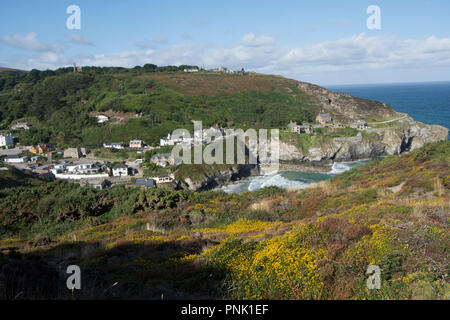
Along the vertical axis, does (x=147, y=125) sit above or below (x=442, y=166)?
above

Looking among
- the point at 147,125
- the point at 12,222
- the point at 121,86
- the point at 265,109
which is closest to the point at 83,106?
the point at 121,86

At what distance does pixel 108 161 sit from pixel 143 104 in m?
26.7

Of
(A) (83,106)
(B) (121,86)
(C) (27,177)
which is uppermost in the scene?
(B) (121,86)

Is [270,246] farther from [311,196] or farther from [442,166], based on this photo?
[442,166]

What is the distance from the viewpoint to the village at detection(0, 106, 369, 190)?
39.7m

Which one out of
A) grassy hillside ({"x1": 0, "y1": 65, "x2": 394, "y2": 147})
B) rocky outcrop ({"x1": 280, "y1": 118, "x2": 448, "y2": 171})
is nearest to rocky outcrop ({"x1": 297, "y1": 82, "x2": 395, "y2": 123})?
grassy hillside ({"x1": 0, "y1": 65, "x2": 394, "y2": 147})

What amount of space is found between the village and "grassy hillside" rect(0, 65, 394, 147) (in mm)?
3563

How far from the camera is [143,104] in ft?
235

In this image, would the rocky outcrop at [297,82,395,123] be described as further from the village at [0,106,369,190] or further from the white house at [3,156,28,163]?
the white house at [3,156,28,163]

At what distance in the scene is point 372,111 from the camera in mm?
78250

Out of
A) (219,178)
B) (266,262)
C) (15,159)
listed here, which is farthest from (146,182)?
(266,262)

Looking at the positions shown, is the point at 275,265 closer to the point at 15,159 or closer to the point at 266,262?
the point at 266,262

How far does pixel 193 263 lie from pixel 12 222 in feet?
44.1

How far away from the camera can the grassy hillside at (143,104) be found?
63.2 m
